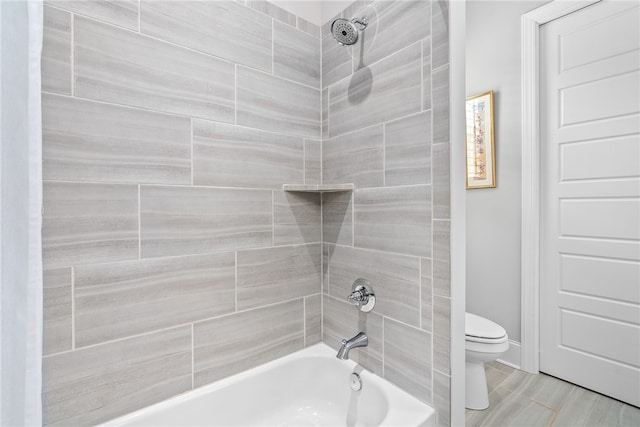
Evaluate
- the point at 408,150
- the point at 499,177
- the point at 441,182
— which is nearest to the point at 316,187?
the point at 408,150

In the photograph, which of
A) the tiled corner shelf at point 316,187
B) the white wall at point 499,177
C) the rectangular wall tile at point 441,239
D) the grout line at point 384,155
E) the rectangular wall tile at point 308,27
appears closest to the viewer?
the rectangular wall tile at point 441,239

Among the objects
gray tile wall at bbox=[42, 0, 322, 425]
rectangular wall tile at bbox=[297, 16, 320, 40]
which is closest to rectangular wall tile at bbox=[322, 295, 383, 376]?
gray tile wall at bbox=[42, 0, 322, 425]

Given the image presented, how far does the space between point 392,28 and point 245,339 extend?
145 cm

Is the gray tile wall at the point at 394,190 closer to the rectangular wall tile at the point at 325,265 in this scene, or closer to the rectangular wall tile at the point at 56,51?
the rectangular wall tile at the point at 325,265

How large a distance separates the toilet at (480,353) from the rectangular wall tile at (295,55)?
1586 mm

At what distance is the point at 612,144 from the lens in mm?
1864

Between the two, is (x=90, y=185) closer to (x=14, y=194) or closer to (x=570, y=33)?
(x=14, y=194)

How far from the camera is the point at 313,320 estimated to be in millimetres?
1633

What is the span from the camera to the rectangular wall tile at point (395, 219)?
1200mm

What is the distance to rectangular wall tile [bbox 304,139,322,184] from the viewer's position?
1.60 metres

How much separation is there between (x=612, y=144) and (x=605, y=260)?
68 cm

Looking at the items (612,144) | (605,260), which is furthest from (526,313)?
(612,144)

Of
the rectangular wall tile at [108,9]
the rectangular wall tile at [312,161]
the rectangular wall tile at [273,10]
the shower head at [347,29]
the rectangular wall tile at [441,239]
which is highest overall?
the rectangular wall tile at [273,10]

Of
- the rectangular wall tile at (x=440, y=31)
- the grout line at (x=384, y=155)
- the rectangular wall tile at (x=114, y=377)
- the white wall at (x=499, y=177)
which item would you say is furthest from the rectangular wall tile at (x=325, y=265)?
the white wall at (x=499, y=177)
